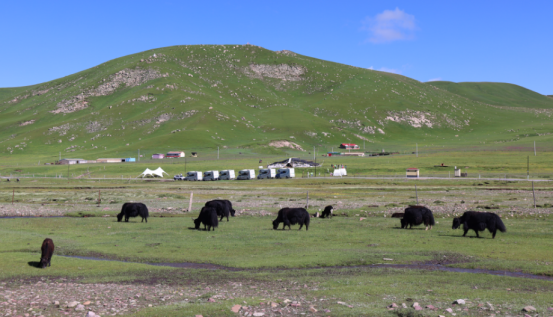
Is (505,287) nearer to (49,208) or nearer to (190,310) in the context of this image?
(190,310)

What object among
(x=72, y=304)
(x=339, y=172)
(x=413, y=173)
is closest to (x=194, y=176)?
(x=339, y=172)

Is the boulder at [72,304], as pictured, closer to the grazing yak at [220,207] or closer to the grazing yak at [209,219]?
the grazing yak at [209,219]

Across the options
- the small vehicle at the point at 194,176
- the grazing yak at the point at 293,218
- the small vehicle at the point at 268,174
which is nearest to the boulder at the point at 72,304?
the grazing yak at the point at 293,218

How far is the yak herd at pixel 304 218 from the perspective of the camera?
2719 cm

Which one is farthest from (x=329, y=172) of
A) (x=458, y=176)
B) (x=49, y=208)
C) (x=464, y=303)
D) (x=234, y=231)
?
(x=464, y=303)

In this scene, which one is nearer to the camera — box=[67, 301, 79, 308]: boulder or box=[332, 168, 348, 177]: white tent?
box=[67, 301, 79, 308]: boulder

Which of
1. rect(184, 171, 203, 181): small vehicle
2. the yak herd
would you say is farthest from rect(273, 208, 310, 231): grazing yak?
rect(184, 171, 203, 181): small vehicle

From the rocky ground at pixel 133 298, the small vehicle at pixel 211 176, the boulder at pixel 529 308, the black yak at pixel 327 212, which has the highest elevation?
the small vehicle at pixel 211 176

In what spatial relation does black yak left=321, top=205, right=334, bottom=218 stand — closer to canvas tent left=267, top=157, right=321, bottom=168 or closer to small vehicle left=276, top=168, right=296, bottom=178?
small vehicle left=276, top=168, right=296, bottom=178

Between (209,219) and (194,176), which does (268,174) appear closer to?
(194,176)

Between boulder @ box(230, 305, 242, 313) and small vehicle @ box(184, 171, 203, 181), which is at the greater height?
small vehicle @ box(184, 171, 203, 181)

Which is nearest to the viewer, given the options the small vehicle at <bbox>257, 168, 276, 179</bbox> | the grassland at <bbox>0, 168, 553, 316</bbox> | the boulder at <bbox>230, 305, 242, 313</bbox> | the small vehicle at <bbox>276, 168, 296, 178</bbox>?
the boulder at <bbox>230, 305, 242, 313</bbox>

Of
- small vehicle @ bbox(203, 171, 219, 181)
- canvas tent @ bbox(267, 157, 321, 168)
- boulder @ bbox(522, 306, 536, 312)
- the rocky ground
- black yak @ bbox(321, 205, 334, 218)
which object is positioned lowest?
the rocky ground

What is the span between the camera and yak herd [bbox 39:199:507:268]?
1070 inches
